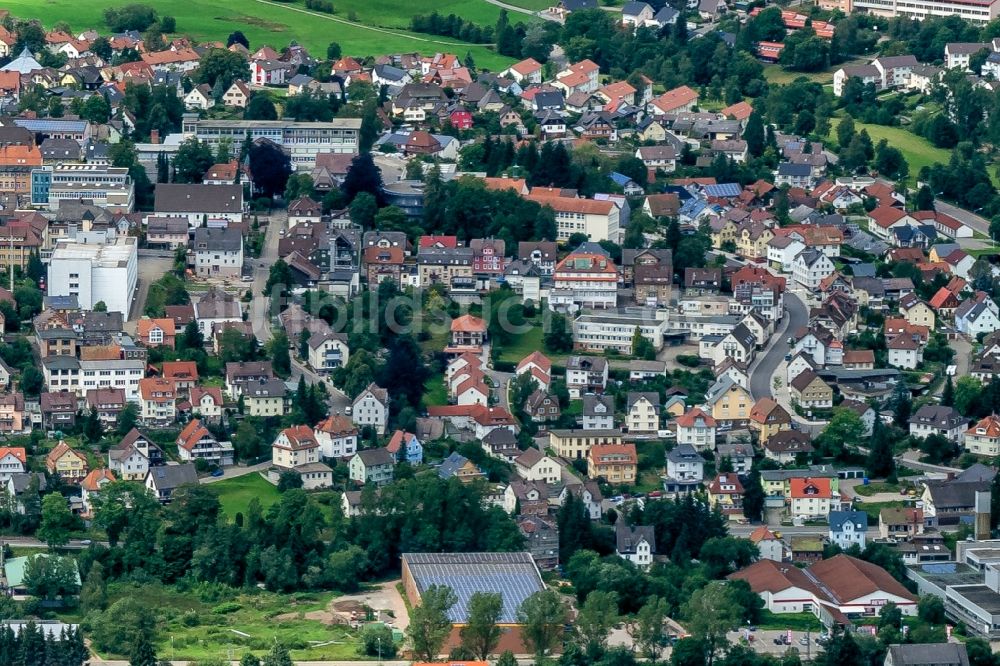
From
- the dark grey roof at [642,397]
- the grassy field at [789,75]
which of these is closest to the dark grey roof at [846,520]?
the dark grey roof at [642,397]

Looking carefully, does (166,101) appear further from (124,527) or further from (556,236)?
(124,527)

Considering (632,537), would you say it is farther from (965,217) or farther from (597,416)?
(965,217)

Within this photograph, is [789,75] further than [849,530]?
Yes

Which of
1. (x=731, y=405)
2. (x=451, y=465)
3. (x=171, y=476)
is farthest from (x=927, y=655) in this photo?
(x=171, y=476)

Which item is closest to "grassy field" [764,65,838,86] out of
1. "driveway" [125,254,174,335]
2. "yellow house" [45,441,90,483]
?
"driveway" [125,254,174,335]

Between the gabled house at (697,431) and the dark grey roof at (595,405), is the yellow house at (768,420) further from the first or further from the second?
the dark grey roof at (595,405)

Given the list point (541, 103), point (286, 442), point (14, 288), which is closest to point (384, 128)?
point (541, 103)
